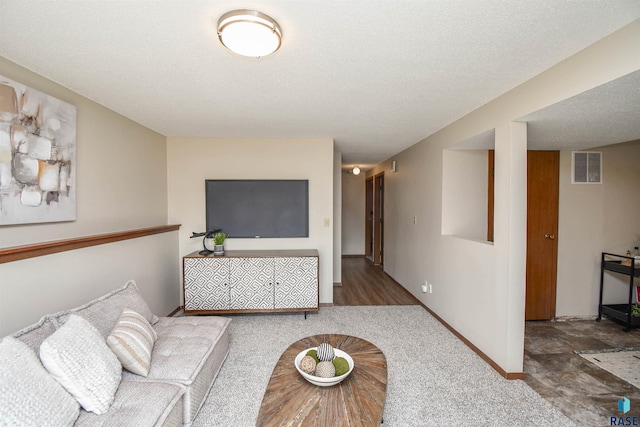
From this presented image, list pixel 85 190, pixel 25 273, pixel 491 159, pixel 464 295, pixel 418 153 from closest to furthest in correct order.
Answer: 1. pixel 25 273
2. pixel 85 190
3. pixel 464 295
4. pixel 491 159
5. pixel 418 153

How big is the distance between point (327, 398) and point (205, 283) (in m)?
2.33

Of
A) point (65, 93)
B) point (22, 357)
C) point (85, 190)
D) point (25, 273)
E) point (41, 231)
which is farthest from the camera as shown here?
point (85, 190)

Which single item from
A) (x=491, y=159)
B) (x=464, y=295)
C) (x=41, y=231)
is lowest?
(x=464, y=295)

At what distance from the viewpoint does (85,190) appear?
2.28m

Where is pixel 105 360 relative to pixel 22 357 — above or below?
below

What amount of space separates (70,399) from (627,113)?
12.2ft

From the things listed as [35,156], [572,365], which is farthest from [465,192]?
[35,156]

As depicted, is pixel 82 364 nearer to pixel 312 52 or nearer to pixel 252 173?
pixel 312 52

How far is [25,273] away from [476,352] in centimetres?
349

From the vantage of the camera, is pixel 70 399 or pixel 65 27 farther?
pixel 65 27

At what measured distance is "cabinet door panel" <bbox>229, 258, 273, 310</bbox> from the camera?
10.8 ft

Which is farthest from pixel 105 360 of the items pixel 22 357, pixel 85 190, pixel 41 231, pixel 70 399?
pixel 85 190

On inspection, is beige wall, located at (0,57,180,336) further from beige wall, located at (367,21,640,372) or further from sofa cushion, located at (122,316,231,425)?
beige wall, located at (367,21,640,372)

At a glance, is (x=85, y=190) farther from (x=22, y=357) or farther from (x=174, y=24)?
(x=174, y=24)
